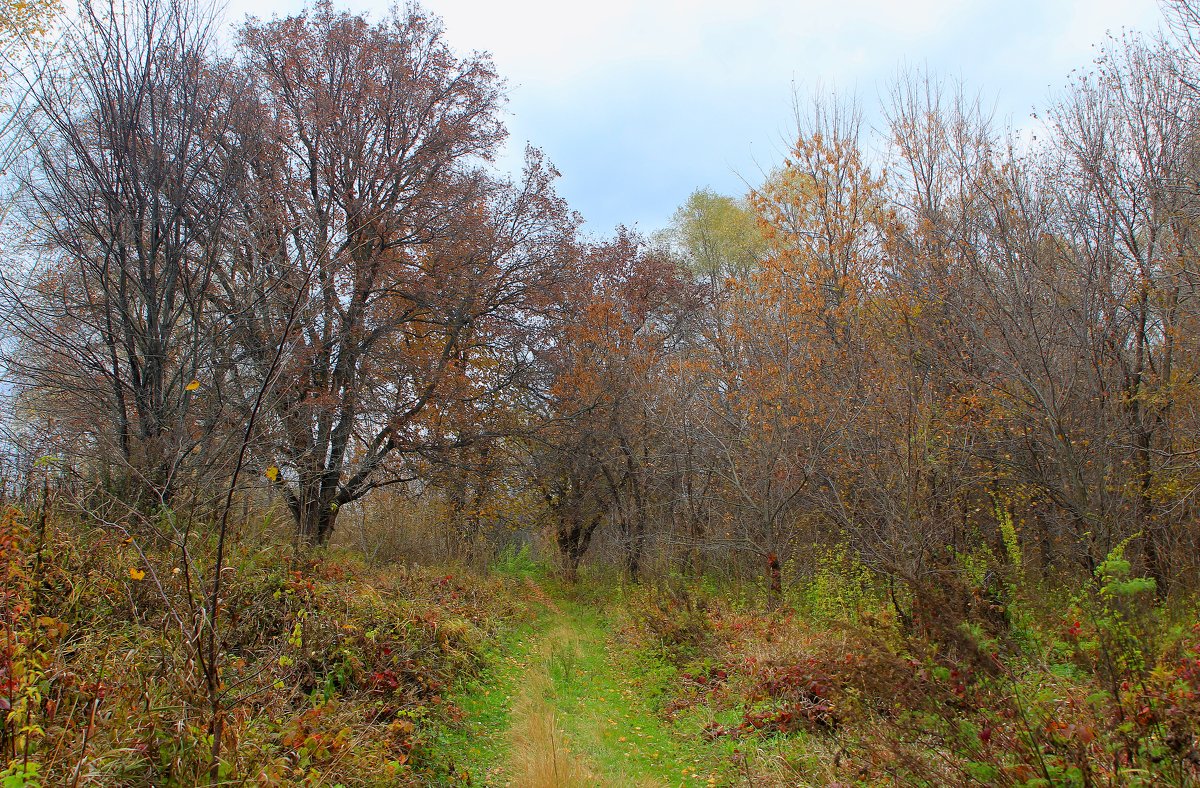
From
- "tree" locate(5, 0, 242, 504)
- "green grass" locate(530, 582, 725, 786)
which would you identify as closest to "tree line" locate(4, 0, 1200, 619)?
"tree" locate(5, 0, 242, 504)

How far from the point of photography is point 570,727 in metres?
6.96

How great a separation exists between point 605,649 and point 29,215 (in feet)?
32.2

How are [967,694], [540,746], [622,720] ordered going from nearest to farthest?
1. [967,694]
2. [540,746]
3. [622,720]

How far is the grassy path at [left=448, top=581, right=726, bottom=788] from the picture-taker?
18.2ft

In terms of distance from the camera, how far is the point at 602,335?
16.7m

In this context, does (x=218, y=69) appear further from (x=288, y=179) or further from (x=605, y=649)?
(x=605, y=649)

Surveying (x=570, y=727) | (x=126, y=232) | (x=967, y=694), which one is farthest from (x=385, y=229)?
(x=967, y=694)

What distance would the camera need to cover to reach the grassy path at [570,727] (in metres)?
5.56

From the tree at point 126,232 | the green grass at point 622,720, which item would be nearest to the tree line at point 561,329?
the tree at point 126,232

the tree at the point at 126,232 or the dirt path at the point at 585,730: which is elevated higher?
the tree at the point at 126,232

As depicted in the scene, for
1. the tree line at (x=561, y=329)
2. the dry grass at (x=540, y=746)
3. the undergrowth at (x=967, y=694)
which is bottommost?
the dry grass at (x=540, y=746)

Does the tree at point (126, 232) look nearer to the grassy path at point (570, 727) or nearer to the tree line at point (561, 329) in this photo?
the tree line at point (561, 329)

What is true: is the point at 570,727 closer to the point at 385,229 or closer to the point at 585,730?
the point at 585,730

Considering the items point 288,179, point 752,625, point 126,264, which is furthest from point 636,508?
point 126,264
